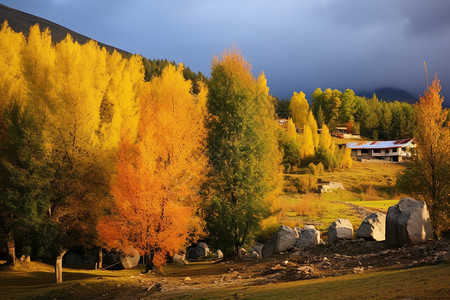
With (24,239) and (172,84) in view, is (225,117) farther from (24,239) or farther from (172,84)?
(24,239)

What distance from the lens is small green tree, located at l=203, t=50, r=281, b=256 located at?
24.2 m

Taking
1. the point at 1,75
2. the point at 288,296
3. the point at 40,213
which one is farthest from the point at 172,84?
the point at 288,296

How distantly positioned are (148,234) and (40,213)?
6114mm

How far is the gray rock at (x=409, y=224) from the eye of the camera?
1614cm

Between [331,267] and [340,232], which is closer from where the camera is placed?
[331,267]

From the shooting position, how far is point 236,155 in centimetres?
2453

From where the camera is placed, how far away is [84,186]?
2161 centimetres

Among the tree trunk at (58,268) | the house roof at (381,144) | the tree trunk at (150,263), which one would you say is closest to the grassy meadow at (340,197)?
the house roof at (381,144)

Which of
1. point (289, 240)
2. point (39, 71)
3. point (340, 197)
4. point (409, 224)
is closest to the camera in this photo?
point (409, 224)

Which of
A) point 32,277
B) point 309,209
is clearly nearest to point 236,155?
point 32,277

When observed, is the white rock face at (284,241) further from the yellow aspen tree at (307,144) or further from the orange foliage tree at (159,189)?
the yellow aspen tree at (307,144)

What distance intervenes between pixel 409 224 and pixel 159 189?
13.6 m

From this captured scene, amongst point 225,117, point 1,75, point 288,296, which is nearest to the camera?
point 288,296

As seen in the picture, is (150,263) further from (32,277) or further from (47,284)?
(32,277)
